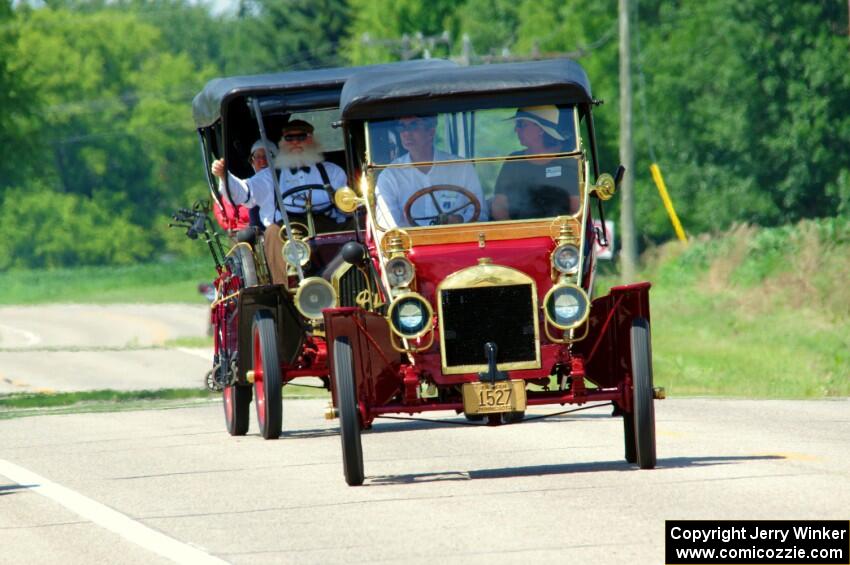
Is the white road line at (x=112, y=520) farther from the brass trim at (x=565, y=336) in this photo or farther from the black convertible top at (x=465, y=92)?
the black convertible top at (x=465, y=92)

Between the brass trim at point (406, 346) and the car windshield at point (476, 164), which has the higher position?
the car windshield at point (476, 164)

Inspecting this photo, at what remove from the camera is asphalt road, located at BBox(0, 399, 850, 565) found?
363 inches

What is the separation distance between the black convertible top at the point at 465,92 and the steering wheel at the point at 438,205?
0.54 m

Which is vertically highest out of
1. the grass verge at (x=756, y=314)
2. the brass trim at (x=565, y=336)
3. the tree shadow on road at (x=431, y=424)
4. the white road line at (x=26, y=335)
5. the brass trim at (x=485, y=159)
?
the brass trim at (x=485, y=159)

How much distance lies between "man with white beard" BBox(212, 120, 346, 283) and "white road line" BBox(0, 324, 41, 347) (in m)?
39.4

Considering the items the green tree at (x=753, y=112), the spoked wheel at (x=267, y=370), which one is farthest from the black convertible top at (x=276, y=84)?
the green tree at (x=753, y=112)

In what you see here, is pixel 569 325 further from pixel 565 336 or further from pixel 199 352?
pixel 199 352

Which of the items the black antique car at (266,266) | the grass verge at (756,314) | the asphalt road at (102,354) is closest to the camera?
the black antique car at (266,266)

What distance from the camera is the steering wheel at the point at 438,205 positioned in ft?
41.0

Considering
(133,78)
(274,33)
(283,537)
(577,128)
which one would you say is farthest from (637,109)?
(133,78)

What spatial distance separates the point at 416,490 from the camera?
11320 millimetres

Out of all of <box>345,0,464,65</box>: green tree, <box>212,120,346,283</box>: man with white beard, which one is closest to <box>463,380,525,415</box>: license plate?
<box>212,120,346,283</box>: man with white beard

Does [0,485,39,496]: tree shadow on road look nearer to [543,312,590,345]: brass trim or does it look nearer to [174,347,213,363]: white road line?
[543,312,590,345]: brass trim

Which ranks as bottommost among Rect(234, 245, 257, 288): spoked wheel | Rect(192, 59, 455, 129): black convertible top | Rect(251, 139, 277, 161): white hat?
Rect(234, 245, 257, 288): spoked wheel
